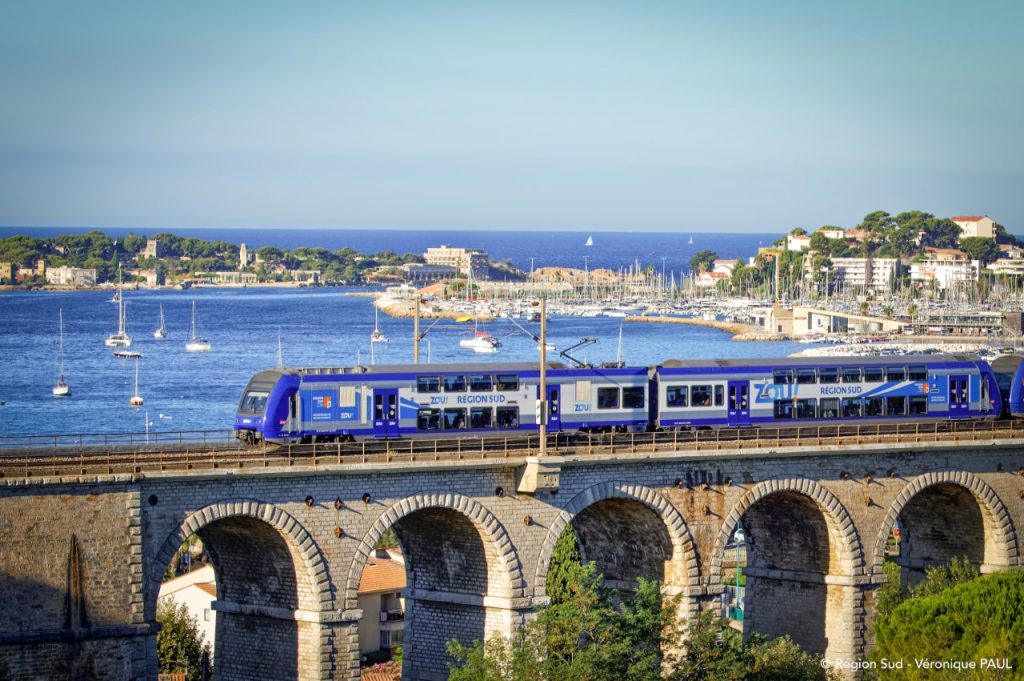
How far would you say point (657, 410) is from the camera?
2163 inches

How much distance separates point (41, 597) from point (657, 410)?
20738 mm

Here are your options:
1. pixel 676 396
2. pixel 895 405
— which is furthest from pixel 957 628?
pixel 676 396

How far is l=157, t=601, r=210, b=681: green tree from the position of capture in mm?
60062

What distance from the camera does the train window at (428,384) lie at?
50.9 meters

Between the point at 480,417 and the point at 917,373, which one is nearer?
the point at 480,417

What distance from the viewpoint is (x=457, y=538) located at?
164 ft

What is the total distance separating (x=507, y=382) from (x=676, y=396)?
6004 mm

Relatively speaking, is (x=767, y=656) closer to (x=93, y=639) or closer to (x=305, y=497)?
(x=305, y=497)

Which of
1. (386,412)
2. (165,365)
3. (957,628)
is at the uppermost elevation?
(386,412)

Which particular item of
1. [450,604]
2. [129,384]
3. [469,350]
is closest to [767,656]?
[450,604]

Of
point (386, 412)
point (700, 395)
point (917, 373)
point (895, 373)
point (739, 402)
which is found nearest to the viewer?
point (386, 412)

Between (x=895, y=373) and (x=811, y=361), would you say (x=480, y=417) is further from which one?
(x=895, y=373)

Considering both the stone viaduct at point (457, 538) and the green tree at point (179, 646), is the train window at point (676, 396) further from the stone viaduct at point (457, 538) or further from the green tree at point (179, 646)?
the green tree at point (179, 646)

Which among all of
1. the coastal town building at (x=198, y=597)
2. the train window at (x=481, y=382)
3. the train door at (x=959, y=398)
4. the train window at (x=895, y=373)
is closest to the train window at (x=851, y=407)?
the train window at (x=895, y=373)
